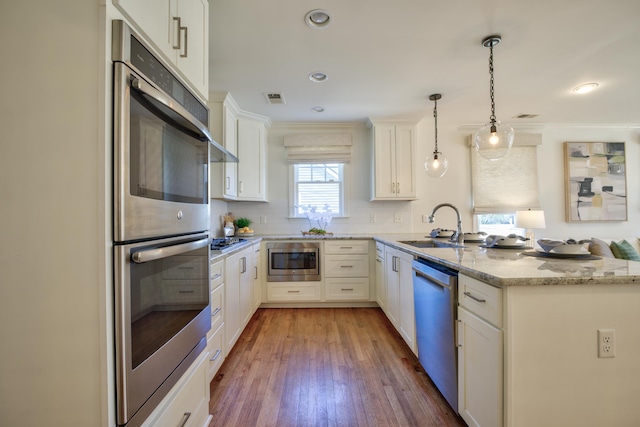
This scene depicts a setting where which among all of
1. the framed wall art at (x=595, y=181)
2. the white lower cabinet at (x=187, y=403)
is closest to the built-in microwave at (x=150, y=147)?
the white lower cabinet at (x=187, y=403)

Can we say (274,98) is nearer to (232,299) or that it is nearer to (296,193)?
(296,193)

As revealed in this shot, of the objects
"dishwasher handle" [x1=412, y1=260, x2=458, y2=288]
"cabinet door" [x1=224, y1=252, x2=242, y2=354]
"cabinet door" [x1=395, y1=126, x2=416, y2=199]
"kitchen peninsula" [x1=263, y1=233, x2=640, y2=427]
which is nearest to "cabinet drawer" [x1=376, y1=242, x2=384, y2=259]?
"cabinet door" [x1=395, y1=126, x2=416, y2=199]

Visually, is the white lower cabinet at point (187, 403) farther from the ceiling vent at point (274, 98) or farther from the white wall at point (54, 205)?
the ceiling vent at point (274, 98)

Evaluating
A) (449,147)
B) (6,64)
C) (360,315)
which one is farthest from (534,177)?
(6,64)

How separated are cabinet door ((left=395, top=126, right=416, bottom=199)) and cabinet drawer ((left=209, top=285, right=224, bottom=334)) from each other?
8.53ft

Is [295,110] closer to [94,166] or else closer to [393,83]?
[393,83]

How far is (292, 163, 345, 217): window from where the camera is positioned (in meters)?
3.99

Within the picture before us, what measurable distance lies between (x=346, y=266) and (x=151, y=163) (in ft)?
9.24

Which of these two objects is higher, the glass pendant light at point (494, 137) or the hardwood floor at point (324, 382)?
the glass pendant light at point (494, 137)

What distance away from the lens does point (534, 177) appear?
3.97 m

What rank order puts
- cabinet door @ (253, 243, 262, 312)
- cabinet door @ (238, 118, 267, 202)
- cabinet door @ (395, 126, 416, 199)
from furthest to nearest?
1. cabinet door @ (395, 126, 416, 199)
2. cabinet door @ (238, 118, 267, 202)
3. cabinet door @ (253, 243, 262, 312)

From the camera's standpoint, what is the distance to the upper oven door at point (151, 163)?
0.75 meters

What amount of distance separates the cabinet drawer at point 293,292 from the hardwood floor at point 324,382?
0.56 metres

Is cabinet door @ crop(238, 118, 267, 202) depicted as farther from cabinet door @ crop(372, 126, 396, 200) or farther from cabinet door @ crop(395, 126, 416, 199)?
cabinet door @ crop(395, 126, 416, 199)
